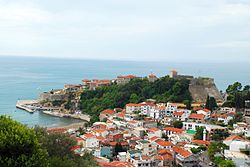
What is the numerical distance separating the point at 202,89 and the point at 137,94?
6.20 metres

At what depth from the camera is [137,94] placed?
31.4 meters

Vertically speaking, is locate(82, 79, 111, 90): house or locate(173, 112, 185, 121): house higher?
locate(82, 79, 111, 90): house

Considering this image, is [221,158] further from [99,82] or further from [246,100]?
[99,82]

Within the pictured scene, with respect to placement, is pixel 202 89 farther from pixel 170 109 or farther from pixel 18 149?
pixel 18 149

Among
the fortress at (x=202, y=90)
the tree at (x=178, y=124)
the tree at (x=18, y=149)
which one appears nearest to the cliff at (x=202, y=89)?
the fortress at (x=202, y=90)

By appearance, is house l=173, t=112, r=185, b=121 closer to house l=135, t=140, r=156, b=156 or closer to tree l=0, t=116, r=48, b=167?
house l=135, t=140, r=156, b=156

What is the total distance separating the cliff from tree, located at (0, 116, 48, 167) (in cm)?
2386

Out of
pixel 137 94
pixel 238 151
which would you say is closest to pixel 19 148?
pixel 238 151

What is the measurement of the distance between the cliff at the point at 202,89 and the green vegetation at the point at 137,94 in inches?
36.5

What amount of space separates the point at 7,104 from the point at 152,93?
1868 cm

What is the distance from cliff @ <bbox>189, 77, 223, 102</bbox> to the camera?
30.0 meters

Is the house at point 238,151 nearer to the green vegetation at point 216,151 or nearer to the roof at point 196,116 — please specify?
the green vegetation at point 216,151

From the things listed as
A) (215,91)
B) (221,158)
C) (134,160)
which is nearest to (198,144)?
(221,158)

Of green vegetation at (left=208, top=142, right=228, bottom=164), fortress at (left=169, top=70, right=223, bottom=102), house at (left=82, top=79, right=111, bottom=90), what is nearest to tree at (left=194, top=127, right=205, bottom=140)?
green vegetation at (left=208, top=142, right=228, bottom=164)
